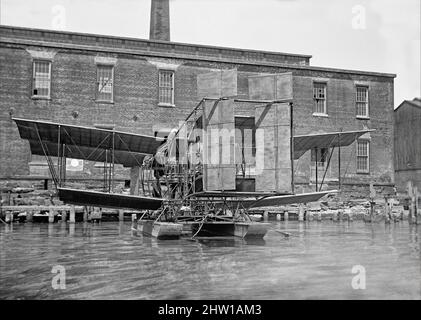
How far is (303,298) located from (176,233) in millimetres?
9664

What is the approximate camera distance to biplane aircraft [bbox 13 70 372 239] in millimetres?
15172

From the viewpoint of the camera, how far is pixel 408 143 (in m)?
48.4

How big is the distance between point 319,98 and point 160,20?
1681cm

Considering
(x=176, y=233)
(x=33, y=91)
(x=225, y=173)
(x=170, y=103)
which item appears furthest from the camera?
(x=170, y=103)

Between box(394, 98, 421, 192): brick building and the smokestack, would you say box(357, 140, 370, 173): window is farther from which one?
the smokestack

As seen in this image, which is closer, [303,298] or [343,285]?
[303,298]

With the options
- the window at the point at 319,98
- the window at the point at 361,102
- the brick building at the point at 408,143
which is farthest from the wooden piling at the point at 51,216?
the brick building at the point at 408,143

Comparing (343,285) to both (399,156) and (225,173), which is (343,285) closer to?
(225,173)

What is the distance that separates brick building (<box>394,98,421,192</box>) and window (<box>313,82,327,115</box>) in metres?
13.8

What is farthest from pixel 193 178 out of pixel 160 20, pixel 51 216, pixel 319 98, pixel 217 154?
pixel 160 20

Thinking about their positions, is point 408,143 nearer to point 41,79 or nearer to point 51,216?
point 41,79

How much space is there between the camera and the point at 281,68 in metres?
37.1
